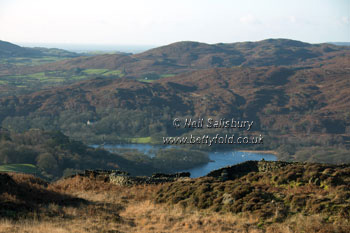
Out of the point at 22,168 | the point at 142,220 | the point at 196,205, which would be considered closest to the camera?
the point at 142,220

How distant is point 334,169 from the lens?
22.6 metres

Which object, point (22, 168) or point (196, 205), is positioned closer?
point (196, 205)

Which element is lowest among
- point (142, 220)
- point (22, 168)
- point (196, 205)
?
point (22, 168)

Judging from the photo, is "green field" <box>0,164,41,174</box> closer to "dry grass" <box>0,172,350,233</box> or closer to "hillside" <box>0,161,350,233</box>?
"hillside" <box>0,161,350,233</box>

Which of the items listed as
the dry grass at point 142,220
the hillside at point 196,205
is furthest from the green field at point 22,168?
the dry grass at point 142,220

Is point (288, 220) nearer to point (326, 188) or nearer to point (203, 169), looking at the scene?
point (326, 188)

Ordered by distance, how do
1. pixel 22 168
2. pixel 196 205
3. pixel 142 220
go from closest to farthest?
pixel 142 220, pixel 196 205, pixel 22 168

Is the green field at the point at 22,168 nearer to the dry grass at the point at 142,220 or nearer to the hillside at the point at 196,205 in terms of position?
the hillside at the point at 196,205

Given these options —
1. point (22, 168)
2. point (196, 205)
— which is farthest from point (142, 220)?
point (22, 168)

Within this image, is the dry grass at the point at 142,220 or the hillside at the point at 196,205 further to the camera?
the hillside at the point at 196,205

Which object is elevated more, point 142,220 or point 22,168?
point 142,220

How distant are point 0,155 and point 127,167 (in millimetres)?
52553

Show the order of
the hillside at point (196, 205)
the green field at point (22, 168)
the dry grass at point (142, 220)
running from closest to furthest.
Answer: the dry grass at point (142, 220), the hillside at point (196, 205), the green field at point (22, 168)

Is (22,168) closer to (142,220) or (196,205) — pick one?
(196,205)
